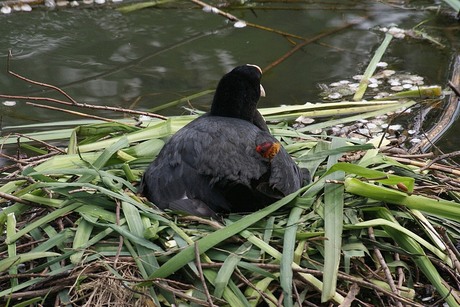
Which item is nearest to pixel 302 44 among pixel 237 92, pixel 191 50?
pixel 191 50

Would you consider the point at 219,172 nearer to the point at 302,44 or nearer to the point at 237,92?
the point at 237,92

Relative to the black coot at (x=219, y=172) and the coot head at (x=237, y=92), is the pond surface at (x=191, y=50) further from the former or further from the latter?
the black coot at (x=219, y=172)

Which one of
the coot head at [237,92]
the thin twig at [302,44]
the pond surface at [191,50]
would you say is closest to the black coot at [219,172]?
the coot head at [237,92]

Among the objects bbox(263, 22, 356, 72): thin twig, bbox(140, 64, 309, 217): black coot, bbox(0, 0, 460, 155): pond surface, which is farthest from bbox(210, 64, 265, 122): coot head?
bbox(263, 22, 356, 72): thin twig

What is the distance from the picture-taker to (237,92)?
401cm

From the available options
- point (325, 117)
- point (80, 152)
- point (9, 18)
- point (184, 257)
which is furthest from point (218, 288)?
point (9, 18)

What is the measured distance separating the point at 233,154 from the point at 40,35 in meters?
4.18

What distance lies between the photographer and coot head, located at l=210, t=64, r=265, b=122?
401 centimetres

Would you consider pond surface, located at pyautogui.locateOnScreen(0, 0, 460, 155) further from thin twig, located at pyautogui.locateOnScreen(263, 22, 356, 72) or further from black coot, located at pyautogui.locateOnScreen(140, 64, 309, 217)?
black coot, located at pyautogui.locateOnScreen(140, 64, 309, 217)

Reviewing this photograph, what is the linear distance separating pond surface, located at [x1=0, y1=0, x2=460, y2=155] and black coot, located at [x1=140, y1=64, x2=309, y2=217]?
224cm

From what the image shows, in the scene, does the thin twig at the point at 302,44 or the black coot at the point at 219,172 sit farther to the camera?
the thin twig at the point at 302,44

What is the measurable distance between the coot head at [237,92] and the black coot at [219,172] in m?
0.24

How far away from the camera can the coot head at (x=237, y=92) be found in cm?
401

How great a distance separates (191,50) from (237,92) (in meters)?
3.17
